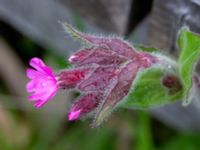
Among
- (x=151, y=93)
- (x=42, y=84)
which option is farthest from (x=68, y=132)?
(x=42, y=84)

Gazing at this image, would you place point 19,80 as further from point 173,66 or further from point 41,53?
point 173,66

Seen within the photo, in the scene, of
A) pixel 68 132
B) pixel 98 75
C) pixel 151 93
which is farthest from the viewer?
pixel 68 132

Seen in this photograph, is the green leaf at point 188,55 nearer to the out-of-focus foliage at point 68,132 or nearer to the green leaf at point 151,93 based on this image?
the green leaf at point 151,93

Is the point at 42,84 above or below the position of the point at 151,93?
below

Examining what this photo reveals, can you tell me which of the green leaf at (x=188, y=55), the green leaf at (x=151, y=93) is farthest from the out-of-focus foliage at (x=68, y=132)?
the green leaf at (x=188, y=55)

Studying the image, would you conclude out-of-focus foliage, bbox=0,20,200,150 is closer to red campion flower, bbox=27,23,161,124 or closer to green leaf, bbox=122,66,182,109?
green leaf, bbox=122,66,182,109

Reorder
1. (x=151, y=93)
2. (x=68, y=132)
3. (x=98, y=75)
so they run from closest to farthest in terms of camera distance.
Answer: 1. (x=98, y=75)
2. (x=151, y=93)
3. (x=68, y=132)

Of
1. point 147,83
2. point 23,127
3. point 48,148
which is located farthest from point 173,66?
point 23,127

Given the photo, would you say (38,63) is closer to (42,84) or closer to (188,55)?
(42,84)
